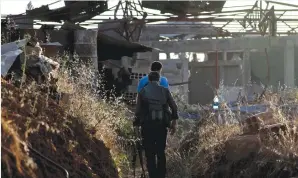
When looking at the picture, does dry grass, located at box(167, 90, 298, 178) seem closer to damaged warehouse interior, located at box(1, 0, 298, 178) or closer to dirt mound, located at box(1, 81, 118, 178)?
damaged warehouse interior, located at box(1, 0, 298, 178)

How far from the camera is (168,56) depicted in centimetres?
2219

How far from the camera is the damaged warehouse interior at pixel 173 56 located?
260 inches

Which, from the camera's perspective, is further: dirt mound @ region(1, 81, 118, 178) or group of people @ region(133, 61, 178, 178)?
group of people @ region(133, 61, 178, 178)

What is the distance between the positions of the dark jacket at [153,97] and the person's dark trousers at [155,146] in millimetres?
191

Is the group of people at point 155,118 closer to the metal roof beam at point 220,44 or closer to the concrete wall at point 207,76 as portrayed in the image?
the metal roof beam at point 220,44

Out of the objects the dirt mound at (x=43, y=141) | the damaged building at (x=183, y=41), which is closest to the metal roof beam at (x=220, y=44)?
the damaged building at (x=183, y=41)

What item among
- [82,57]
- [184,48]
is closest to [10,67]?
[82,57]

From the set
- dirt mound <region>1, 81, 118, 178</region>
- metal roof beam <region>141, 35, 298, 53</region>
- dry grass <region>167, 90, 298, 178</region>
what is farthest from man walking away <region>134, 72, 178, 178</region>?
metal roof beam <region>141, 35, 298, 53</region>

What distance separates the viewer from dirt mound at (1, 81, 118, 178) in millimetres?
3424

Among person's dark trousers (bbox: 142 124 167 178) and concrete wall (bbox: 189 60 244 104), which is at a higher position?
person's dark trousers (bbox: 142 124 167 178)

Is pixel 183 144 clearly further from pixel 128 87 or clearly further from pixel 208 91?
pixel 208 91

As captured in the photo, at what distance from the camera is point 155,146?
7.11m

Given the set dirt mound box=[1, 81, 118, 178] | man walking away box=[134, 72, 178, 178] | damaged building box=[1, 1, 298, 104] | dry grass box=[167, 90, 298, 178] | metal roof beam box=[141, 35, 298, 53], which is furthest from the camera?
metal roof beam box=[141, 35, 298, 53]

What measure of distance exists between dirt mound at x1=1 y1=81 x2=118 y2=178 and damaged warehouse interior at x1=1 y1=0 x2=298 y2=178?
0.04 m
